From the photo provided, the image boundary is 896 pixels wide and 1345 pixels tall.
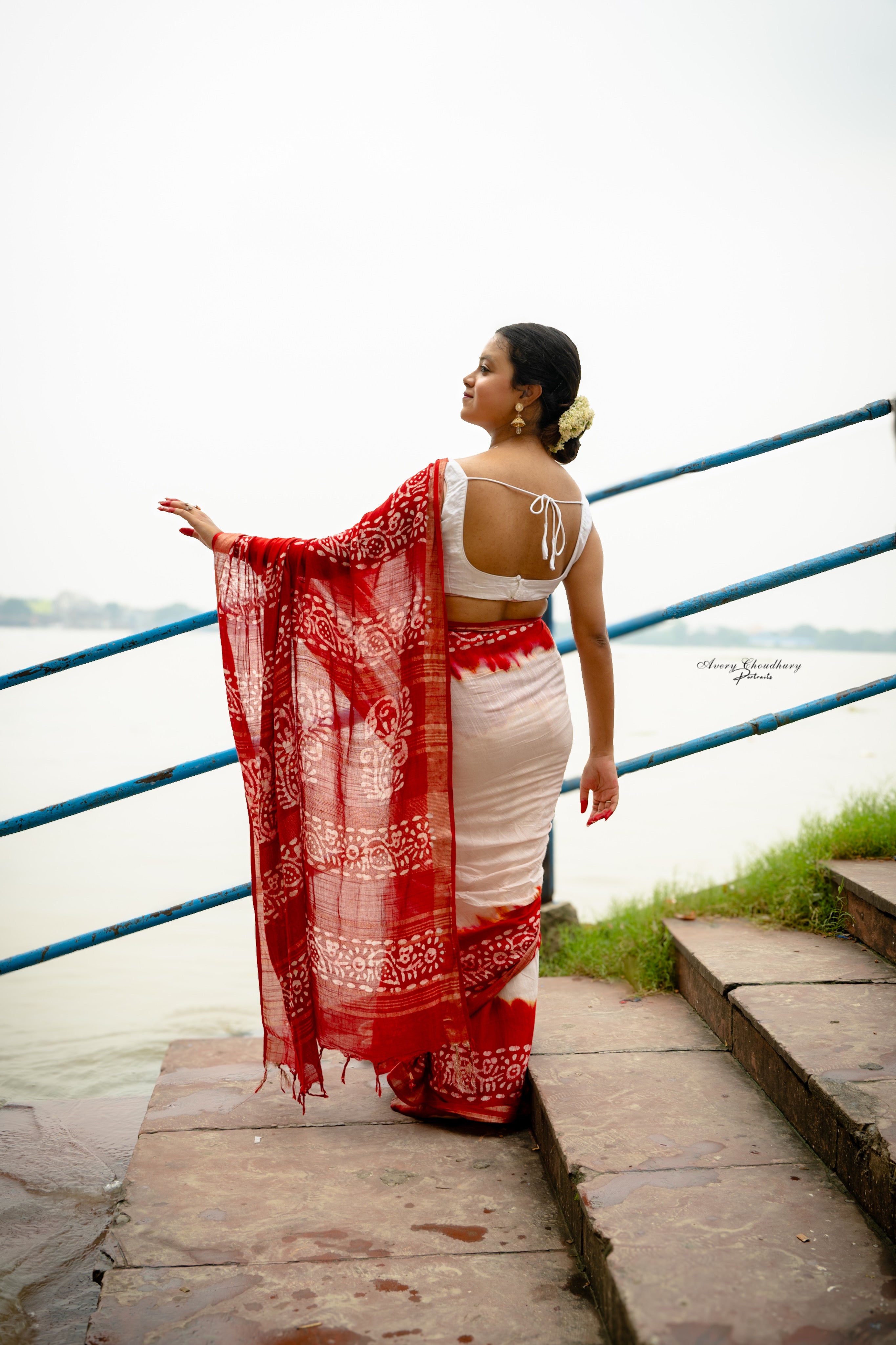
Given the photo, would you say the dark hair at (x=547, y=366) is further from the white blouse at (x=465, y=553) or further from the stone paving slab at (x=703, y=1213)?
the stone paving slab at (x=703, y=1213)

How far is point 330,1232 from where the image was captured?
177 centimetres

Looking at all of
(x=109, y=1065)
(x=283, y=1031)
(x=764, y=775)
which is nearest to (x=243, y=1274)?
(x=283, y=1031)

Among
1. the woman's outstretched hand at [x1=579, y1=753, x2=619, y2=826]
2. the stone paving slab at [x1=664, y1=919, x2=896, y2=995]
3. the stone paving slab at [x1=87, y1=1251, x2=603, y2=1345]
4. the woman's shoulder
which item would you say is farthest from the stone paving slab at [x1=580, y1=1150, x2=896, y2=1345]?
the woman's shoulder

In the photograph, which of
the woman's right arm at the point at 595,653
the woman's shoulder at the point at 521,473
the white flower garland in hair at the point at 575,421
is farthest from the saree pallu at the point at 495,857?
the white flower garland in hair at the point at 575,421

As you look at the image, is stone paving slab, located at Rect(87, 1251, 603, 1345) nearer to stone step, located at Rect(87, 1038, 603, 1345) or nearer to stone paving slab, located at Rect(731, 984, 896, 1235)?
stone step, located at Rect(87, 1038, 603, 1345)

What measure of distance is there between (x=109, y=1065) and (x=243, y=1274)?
1.65 meters

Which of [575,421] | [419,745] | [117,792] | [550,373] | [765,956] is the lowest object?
[765,956]

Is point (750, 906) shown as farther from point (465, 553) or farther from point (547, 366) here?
point (547, 366)

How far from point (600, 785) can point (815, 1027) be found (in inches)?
26.7

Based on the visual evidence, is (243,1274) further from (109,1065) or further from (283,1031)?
(109,1065)

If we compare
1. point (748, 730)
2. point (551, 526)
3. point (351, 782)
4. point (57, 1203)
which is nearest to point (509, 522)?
point (551, 526)

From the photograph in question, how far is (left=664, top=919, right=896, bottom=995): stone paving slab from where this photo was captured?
7.67 feet

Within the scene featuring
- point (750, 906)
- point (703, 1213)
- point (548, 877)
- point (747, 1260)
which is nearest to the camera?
point (747, 1260)

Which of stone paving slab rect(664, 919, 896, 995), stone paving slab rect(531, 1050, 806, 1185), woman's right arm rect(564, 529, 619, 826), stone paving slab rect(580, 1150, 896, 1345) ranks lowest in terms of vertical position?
stone paving slab rect(531, 1050, 806, 1185)
